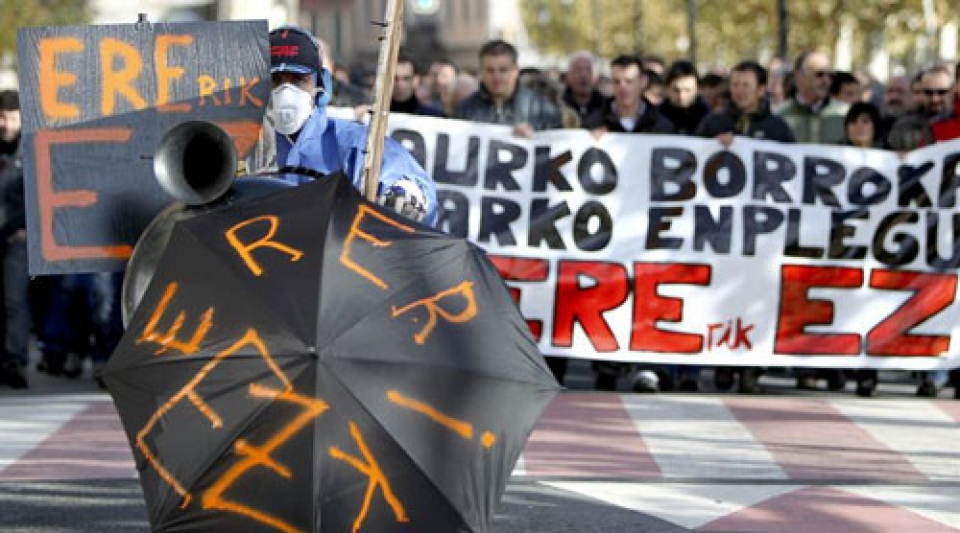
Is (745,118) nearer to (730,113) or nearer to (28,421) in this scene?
(730,113)

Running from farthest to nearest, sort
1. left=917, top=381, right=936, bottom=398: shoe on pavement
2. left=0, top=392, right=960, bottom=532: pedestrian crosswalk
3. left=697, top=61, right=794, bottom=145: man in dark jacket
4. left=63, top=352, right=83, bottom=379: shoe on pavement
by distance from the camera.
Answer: left=63, top=352, right=83, bottom=379: shoe on pavement → left=697, top=61, right=794, bottom=145: man in dark jacket → left=917, top=381, right=936, bottom=398: shoe on pavement → left=0, top=392, right=960, bottom=532: pedestrian crosswalk

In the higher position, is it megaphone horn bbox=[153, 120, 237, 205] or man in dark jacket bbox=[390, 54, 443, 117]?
megaphone horn bbox=[153, 120, 237, 205]

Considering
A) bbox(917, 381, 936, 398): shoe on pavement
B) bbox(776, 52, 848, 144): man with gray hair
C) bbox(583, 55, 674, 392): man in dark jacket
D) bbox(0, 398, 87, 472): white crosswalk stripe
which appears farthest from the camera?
bbox(776, 52, 848, 144): man with gray hair

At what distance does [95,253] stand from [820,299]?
6473mm

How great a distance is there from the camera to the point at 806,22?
44062mm

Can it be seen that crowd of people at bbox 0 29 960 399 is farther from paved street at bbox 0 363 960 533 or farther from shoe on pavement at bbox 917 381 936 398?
paved street at bbox 0 363 960 533

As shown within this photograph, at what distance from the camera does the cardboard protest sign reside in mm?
5867

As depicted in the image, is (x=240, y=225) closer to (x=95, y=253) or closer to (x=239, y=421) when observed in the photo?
(x=239, y=421)

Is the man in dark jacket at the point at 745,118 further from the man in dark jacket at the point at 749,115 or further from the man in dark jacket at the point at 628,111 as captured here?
the man in dark jacket at the point at 628,111

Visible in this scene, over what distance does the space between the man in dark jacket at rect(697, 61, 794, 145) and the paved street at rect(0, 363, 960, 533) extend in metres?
1.54

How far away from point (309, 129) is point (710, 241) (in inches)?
232

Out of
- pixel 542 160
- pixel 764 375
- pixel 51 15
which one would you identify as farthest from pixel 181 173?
pixel 51 15

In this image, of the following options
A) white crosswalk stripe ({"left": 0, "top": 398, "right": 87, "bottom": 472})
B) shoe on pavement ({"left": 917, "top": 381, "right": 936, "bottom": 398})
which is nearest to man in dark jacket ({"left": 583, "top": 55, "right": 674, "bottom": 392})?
shoe on pavement ({"left": 917, "top": 381, "right": 936, "bottom": 398})

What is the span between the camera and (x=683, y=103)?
13492mm
